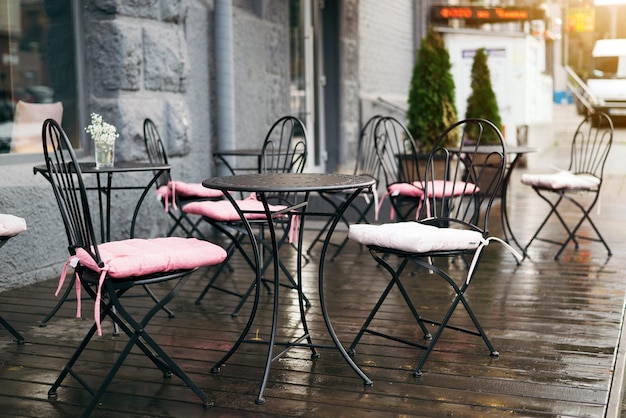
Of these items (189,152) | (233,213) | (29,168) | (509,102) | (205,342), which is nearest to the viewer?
(205,342)

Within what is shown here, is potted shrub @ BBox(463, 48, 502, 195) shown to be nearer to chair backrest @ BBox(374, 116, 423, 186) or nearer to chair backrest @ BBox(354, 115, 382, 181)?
chair backrest @ BBox(354, 115, 382, 181)

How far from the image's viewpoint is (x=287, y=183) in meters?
2.97

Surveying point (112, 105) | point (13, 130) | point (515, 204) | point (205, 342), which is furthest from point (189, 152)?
point (515, 204)

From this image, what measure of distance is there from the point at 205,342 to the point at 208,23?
141 inches

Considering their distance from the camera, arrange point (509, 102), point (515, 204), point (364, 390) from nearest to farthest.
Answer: point (364, 390) < point (515, 204) < point (509, 102)

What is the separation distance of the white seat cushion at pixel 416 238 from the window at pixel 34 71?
2.58m

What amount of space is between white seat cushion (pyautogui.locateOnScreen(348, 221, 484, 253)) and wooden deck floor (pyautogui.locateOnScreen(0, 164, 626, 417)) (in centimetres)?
46

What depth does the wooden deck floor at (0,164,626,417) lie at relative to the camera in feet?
8.96

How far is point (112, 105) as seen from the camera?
529 cm

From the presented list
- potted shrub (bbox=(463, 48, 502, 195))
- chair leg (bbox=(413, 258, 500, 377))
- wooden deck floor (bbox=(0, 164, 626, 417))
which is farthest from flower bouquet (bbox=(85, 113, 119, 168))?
potted shrub (bbox=(463, 48, 502, 195))

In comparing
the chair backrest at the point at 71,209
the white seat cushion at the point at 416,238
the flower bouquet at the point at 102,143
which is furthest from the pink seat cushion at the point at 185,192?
the chair backrest at the point at 71,209

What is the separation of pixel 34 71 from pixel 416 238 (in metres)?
3.01

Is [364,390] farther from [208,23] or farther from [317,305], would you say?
[208,23]

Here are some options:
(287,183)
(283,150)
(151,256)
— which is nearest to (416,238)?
(287,183)
